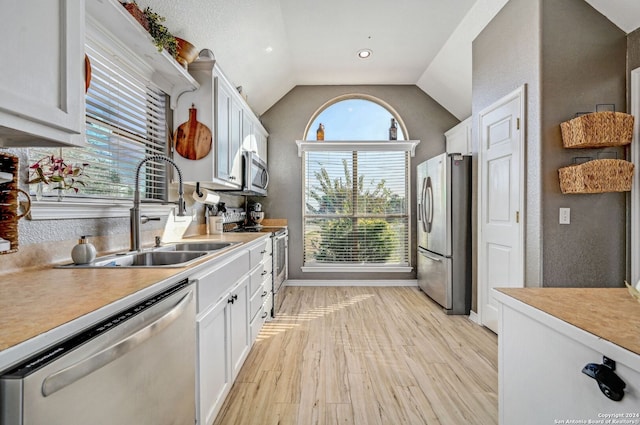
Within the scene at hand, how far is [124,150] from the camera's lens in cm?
199

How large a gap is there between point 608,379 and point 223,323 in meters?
1.63

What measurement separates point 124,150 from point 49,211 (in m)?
0.72

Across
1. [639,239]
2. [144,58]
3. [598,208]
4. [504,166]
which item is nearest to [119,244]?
[144,58]

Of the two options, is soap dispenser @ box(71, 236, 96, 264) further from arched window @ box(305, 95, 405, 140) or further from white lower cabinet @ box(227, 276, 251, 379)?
arched window @ box(305, 95, 405, 140)

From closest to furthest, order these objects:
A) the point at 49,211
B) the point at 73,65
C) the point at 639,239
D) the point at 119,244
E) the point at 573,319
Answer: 1. the point at 573,319
2. the point at 73,65
3. the point at 49,211
4. the point at 119,244
5. the point at 639,239

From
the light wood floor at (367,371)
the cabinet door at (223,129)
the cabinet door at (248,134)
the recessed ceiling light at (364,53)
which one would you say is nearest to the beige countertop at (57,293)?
the light wood floor at (367,371)

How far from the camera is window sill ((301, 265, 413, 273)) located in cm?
486

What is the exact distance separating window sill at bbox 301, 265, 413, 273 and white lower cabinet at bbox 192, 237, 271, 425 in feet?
7.58

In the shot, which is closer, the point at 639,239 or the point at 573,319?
the point at 573,319

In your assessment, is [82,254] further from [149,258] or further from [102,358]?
[102,358]

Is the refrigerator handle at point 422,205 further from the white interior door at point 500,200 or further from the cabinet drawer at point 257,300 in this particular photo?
the cabinet drawer at point 257,300

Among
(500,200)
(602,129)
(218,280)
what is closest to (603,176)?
(602,129)

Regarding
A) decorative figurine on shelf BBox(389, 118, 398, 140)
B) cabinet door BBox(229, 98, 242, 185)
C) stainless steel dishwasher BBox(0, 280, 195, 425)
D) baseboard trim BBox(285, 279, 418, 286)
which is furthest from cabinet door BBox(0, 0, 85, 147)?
decorative figurine on shelf BBox(389, 118, 398, 140)

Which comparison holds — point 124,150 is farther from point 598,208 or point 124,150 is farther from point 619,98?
point 619,98
